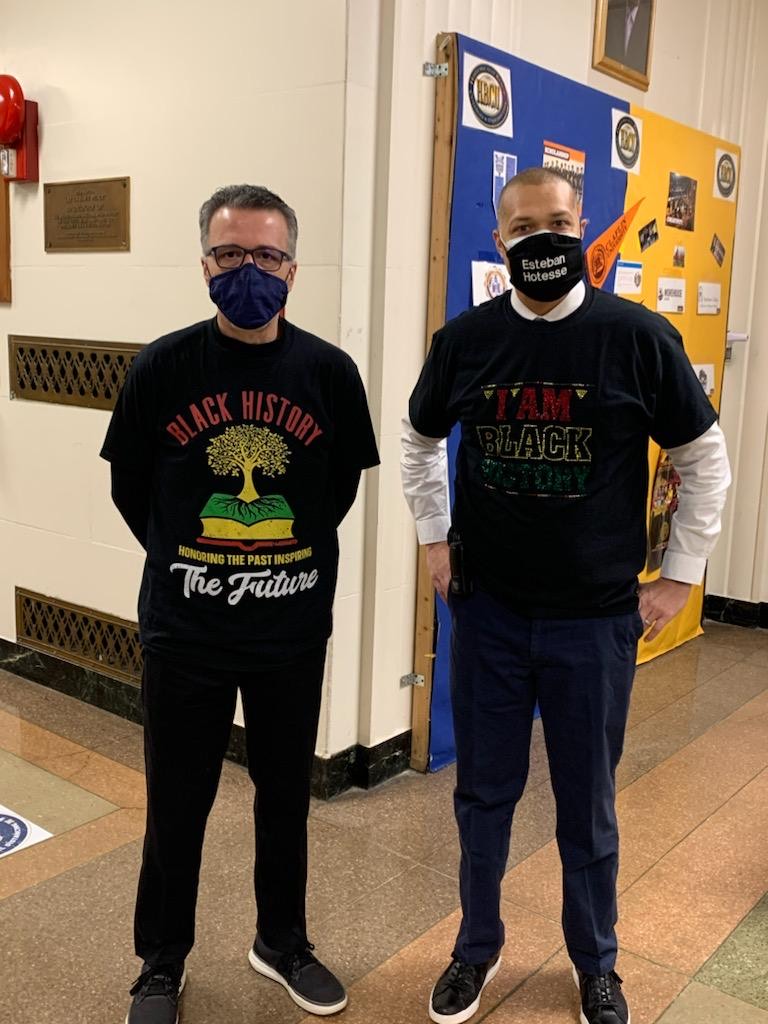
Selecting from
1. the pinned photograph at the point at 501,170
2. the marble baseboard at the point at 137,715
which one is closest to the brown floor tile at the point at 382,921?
Answer: the marble baseboard at the point at 137,715

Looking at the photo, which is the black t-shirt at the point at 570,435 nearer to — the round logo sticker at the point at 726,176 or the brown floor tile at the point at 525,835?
the brown floor tile at the point at 525,835

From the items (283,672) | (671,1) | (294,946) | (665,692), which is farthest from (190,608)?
(671,1)

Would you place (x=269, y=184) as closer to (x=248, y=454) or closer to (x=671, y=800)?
(x=248, y=454)

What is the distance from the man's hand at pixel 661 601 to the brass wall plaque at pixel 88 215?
83.7 inches

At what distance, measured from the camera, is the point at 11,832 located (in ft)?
9.14

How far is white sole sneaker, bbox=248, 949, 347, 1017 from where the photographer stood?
6.80 feet

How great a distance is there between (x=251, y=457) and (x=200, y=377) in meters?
0.17

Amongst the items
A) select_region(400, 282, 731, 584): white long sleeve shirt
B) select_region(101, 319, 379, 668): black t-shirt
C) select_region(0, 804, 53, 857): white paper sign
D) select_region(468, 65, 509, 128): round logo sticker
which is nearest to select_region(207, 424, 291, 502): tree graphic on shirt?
select_region(101, 319, 379, 668): black t-shirt

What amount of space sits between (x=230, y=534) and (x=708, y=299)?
3192 millimetres

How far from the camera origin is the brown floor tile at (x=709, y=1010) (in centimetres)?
209

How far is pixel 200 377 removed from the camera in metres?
1.85

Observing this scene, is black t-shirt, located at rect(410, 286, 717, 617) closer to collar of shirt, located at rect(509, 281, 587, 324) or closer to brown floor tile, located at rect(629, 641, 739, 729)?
collar of shirt, located at rect(509, 281, 587, 324)

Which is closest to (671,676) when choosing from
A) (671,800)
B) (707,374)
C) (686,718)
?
(686,718)

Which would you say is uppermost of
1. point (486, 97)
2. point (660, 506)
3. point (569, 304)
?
point (486, 97)
